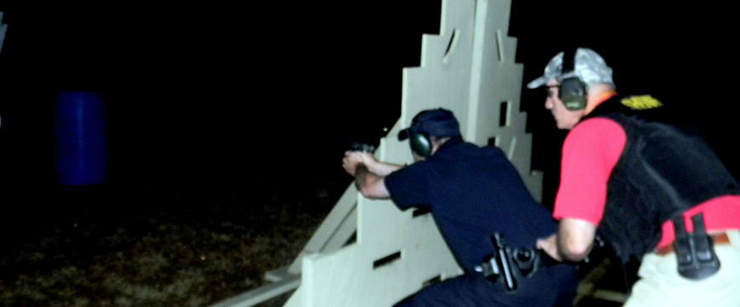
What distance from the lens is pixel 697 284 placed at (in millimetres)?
1951

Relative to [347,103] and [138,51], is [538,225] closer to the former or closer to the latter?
[138,51]

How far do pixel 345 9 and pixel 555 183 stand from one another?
6005 millimetres

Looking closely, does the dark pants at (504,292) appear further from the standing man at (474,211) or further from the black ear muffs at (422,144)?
the black ear muffs at (422,144)

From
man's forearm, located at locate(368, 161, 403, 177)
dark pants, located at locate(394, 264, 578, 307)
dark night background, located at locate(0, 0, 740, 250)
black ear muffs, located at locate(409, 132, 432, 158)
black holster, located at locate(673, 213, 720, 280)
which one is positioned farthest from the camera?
dark night background, located at locate(0, 0, 740, 250)

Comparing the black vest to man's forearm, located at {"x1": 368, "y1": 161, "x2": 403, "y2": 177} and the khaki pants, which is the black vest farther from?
man's forearm, located at {"x1": 368, "y1": 161, "x2": 403, "y2": 177}

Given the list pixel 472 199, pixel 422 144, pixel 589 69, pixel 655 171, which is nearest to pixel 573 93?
pixel 589 69

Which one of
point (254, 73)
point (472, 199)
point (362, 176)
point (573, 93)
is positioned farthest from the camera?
point (254, 73)

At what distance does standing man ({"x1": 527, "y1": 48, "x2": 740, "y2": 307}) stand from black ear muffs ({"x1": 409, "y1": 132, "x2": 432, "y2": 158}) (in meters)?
0.83

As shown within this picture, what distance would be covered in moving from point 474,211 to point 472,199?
53mm

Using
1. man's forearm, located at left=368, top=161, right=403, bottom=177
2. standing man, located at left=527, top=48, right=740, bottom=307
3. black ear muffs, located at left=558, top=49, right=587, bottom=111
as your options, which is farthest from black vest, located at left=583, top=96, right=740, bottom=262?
man's forearm, located at left=368, top=161, right=403, bottom=177

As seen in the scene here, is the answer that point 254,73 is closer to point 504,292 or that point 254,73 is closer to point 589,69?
point 504,292

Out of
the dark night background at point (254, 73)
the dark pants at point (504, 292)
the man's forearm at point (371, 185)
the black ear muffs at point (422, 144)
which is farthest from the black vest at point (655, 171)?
the dark night background at point (254, 73)

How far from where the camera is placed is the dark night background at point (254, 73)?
8.08m

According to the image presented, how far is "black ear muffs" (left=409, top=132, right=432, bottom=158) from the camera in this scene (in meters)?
2.79
